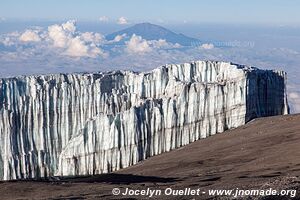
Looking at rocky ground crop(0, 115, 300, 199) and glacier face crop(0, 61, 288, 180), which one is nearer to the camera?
→ rocky ground crop(0, 115, 300, 199)

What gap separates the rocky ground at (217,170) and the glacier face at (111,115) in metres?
3.91

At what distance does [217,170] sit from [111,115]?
768 inches

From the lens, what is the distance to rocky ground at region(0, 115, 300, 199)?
29438mm

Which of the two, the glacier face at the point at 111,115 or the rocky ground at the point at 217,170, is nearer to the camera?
the rocky ground at the point at 217,170

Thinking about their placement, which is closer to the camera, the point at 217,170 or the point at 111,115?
the point at 217,170

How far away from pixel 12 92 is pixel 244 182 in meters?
34.4

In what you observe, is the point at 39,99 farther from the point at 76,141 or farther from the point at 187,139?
the point at 187,139

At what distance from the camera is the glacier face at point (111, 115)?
5462cm

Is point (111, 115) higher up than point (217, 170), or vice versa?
point (111, 115)

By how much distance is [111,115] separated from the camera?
54.4m

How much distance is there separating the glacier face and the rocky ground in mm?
3910

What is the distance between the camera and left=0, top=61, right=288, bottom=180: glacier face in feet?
179

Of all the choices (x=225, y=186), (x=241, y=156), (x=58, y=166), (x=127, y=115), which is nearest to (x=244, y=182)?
(x=225, y=186)

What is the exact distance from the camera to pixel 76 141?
54625 mm
